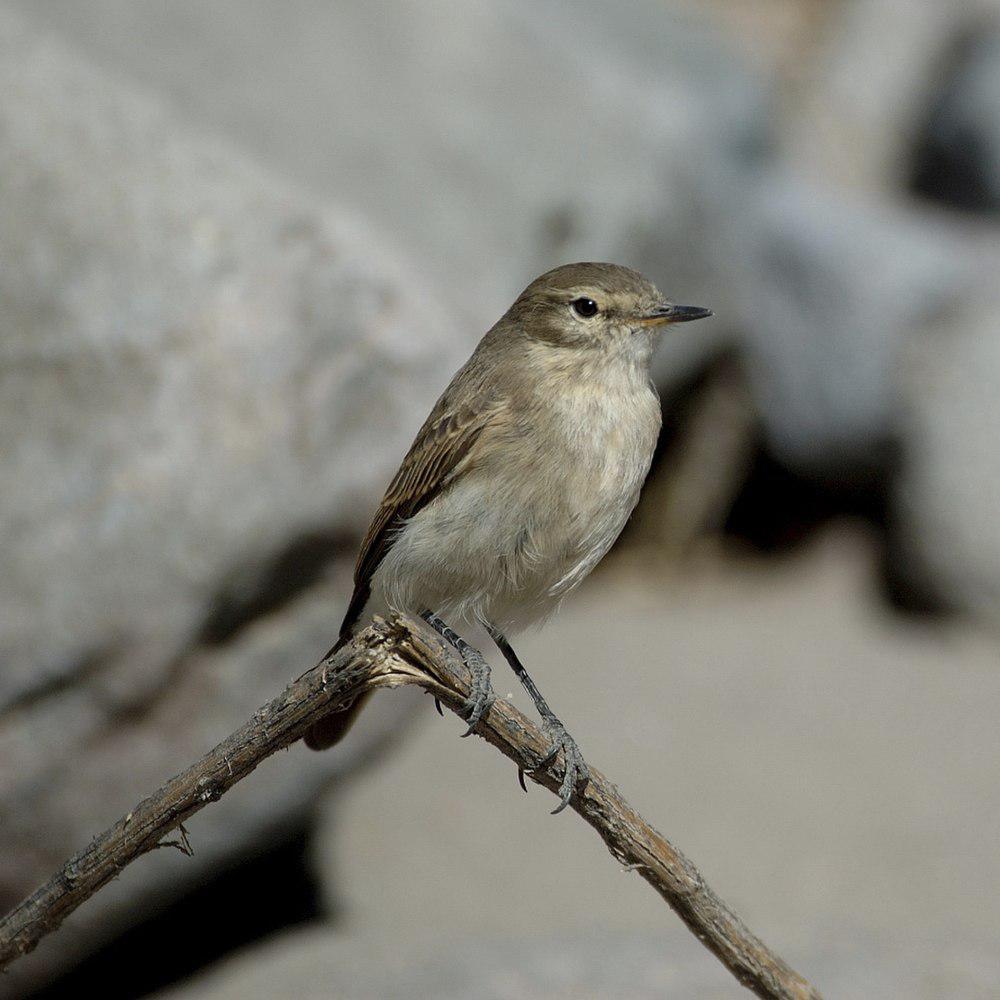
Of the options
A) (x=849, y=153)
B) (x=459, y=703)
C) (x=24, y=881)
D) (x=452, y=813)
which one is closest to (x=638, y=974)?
(x=452, y=813)

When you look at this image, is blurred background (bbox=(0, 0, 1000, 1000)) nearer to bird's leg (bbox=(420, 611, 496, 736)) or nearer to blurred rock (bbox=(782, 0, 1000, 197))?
blurred rock (bbox=(782, 0, 1000, 197))

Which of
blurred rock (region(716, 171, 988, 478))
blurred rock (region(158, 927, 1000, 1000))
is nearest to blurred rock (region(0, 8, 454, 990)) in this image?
blurred rock (region(158, 927, 1000, 1000))

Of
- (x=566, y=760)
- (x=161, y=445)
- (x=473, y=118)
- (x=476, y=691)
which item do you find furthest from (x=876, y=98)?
(x=476, y=691)

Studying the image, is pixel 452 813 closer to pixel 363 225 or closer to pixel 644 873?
pixel 363 225

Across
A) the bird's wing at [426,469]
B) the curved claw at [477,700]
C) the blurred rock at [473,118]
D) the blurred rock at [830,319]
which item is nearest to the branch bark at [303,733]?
the curved claw at [477,700]

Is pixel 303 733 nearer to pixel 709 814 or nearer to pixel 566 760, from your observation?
pixel 566 760
